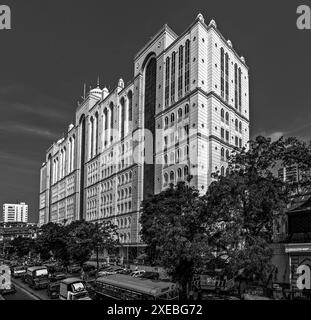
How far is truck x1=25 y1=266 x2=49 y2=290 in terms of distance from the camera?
1873 inches

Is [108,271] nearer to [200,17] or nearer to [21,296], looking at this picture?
[21,296]

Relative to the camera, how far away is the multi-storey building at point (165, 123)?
244ft

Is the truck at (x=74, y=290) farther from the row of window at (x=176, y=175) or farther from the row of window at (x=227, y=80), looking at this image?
the row of window at (x=227, y=80)

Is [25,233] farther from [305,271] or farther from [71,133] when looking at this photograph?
[305,271]

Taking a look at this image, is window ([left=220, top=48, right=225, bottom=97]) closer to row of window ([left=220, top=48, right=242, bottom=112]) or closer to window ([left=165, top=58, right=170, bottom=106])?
row of window ([left=220, top=48, right=242, bottom=112])

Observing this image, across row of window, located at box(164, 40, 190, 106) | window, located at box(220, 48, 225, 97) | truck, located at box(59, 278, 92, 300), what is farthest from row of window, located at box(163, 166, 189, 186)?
truck, located at box(59, 278, 92, 300)

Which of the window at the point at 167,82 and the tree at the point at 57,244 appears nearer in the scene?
the tree at the point at 57,244

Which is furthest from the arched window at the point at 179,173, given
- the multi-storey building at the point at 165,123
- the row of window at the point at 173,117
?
the row of window at the point at 173,117

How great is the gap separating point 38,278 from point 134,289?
2367cm

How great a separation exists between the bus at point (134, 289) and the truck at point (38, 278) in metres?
15.2

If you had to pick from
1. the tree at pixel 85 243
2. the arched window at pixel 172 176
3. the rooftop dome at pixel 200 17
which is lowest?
the tree at pixel 85 243

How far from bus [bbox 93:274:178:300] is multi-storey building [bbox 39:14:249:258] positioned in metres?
27.0

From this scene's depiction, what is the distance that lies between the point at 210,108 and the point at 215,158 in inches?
397

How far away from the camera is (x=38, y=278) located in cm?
4819
